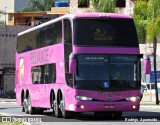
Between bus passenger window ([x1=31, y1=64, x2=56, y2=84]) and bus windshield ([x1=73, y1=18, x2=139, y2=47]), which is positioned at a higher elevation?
bus windshield ([x1=73, y1=18, x2=139, y2=47])

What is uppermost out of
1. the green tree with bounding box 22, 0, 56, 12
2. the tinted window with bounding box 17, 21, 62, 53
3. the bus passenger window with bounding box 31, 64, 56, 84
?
the green tree with bounding box 22, 0, 56, 12

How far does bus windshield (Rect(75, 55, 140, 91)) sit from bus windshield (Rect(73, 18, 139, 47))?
A: 0.62 meters

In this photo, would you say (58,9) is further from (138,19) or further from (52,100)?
(52,100)

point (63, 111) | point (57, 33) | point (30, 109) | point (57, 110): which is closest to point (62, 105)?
point (63, 111)

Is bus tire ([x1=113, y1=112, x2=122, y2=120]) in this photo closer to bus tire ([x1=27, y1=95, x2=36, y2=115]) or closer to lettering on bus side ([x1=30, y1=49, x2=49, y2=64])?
lettering on bus side ([x1=30, y1=49, x2=49, y2=64])

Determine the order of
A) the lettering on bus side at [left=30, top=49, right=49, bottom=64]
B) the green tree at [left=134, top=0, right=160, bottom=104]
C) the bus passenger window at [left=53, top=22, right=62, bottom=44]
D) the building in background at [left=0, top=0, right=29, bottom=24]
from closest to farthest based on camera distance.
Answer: the bus passenger window at [left=53, top=22, right=62, bottom=44] < the lettering on bus side at [left=30, top=49, right=49, bottom=64] < the green tree at [left=134, top=0, right=160, bottom=104] < the building in background at [left=0, top=0, right=29, bottom=24]

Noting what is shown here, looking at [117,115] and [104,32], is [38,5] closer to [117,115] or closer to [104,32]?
[117,115]

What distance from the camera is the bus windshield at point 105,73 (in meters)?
22.2

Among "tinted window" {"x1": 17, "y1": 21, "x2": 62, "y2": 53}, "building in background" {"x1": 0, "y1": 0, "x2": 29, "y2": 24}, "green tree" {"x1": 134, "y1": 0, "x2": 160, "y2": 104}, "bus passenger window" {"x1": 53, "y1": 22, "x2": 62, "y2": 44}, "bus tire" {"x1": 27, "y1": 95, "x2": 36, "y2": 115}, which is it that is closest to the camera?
"bus passenger window" {"x1": 53, "y1": 22, "x2": 62, "y2": 44}

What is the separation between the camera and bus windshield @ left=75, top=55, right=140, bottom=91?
22.2 metres

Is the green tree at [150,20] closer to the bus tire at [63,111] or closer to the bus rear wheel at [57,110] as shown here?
the bus rear wheel at [57,110]

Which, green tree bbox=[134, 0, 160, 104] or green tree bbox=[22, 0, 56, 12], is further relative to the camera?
green tree bbox=[22, 0, 56, 12]

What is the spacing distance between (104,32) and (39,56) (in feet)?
17.2

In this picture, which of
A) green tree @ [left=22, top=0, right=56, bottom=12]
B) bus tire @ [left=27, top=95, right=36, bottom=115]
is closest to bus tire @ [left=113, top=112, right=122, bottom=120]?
bus tire @ [left=27, top=95, right=36, bottom=115]
